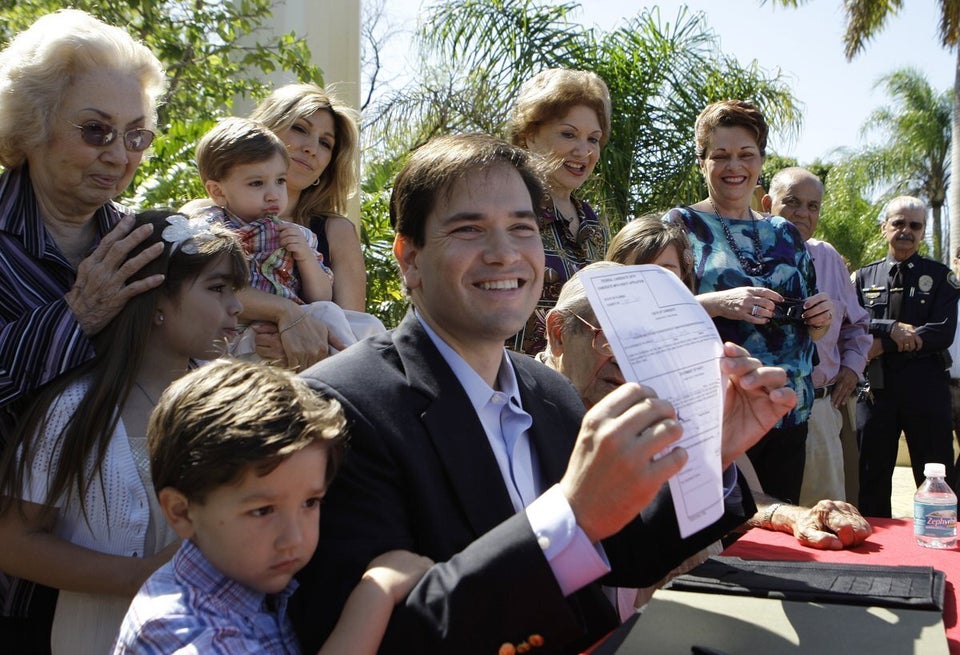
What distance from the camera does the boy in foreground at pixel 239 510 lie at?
1.63m

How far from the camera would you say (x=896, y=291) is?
755 cm

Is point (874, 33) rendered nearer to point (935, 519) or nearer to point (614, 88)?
point (614, 88)

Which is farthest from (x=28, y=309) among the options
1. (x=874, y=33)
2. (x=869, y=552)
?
(x=874, y=33)

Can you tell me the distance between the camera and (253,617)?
5.71 feet

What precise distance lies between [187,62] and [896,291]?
217 inches

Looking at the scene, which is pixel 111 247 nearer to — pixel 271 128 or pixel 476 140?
pixel 476 140

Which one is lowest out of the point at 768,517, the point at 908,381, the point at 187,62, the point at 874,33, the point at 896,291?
the point at 908,381

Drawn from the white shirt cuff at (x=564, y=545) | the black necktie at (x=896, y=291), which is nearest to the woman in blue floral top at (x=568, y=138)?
the white shirt cuff at (x=564, y=545)

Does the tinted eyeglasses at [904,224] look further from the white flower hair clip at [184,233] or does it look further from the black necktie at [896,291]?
the white flower hair clip at [184,233]

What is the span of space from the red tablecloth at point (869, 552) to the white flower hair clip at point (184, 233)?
165cm

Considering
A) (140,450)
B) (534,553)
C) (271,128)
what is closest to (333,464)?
(534,553)

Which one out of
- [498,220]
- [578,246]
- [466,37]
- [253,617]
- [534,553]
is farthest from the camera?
[466,37]

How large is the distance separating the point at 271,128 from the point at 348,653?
2706mm

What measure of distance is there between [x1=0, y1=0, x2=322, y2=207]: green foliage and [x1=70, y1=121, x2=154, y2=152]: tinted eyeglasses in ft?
9.03
